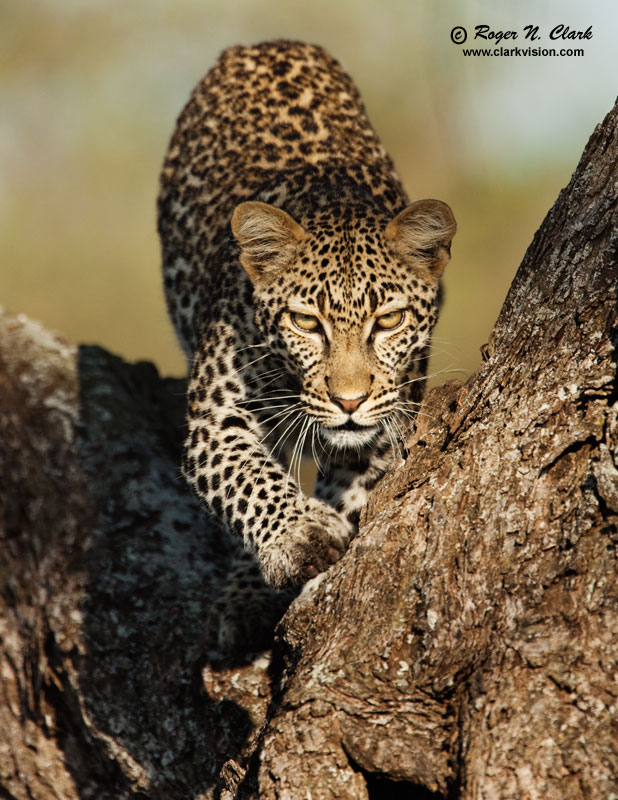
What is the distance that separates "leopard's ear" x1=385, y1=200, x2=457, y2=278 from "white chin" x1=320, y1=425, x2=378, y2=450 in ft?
3.61

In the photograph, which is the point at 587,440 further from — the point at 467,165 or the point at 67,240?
the point at 67,240

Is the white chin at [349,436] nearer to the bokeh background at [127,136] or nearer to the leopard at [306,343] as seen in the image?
the leopard at [306,343]

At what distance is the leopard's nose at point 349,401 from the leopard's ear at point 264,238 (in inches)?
40.4

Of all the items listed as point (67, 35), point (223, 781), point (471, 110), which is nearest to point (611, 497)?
point (223, 781)

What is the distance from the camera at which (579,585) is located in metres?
3.75

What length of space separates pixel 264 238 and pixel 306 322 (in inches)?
24.1

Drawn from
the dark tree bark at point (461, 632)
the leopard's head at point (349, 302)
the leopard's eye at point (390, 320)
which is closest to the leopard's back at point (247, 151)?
the leopard's head at point (349, 302)

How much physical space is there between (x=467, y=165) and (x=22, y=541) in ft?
32.7

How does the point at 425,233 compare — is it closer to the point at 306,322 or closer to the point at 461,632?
the point at 306,322

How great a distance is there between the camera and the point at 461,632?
3955mm

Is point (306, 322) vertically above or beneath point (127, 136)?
beneath

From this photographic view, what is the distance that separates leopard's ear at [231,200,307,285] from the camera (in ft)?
19.9

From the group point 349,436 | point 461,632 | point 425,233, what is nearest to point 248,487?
point 349,436

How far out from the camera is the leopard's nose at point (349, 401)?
563cm
